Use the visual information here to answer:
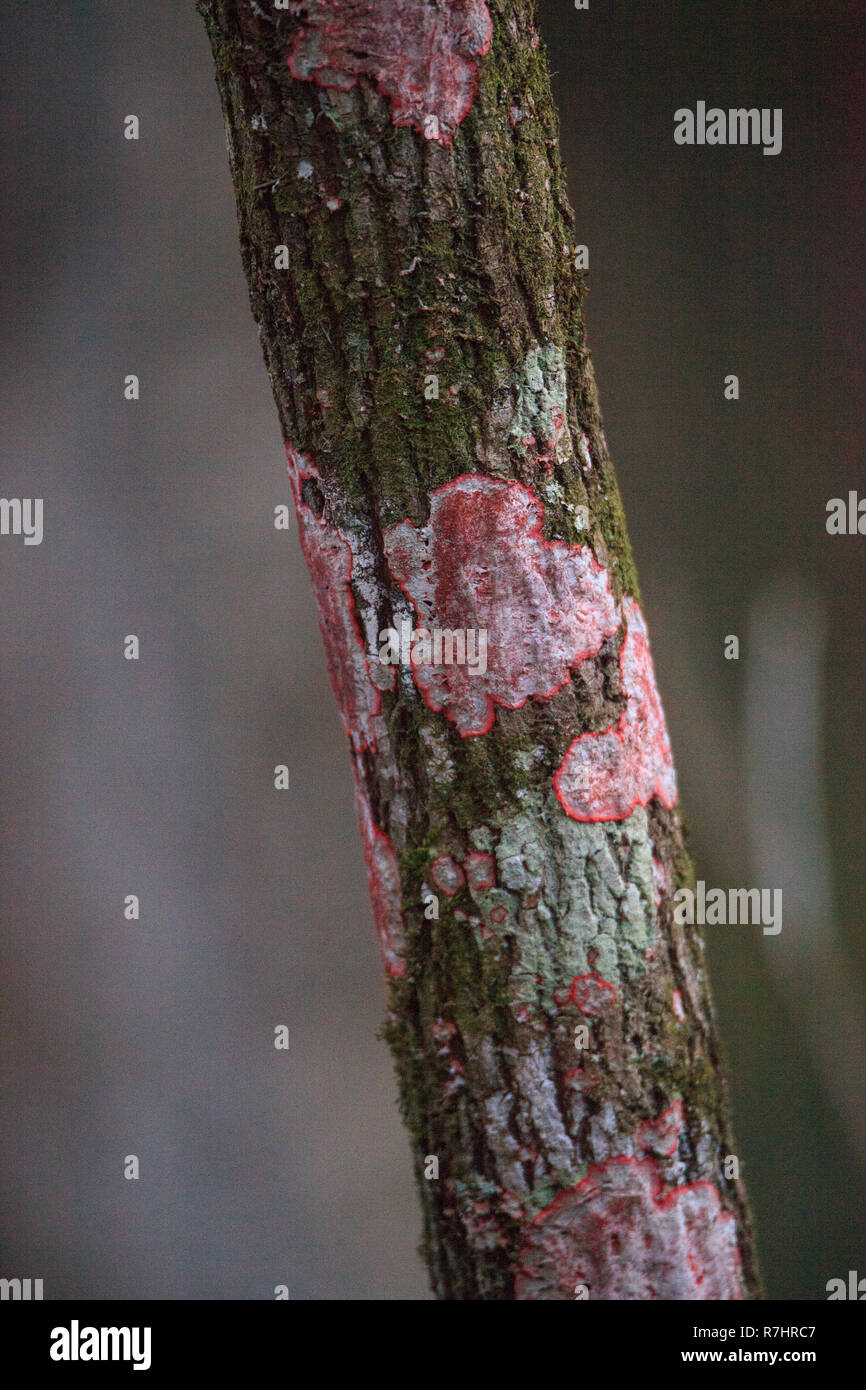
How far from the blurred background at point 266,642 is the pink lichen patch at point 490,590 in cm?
114

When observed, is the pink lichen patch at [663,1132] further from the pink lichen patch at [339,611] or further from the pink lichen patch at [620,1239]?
the pink lichen patch at [339,611]

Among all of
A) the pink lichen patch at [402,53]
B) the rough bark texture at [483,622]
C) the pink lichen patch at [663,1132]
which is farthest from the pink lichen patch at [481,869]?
the pink lichen patch at [402,53]

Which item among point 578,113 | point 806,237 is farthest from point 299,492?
point 806,237

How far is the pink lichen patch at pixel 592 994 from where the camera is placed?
651mm

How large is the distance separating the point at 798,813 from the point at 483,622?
150cm

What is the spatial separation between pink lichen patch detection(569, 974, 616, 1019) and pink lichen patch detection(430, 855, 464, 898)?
0.11 metres

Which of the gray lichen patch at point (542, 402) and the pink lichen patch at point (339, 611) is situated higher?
the gray lichen patch at point (542, 402)

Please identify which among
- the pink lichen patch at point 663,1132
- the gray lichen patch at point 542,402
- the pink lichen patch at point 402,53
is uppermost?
the pink lichen patch at point 402,53

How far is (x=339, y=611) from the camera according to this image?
0.65 meters
